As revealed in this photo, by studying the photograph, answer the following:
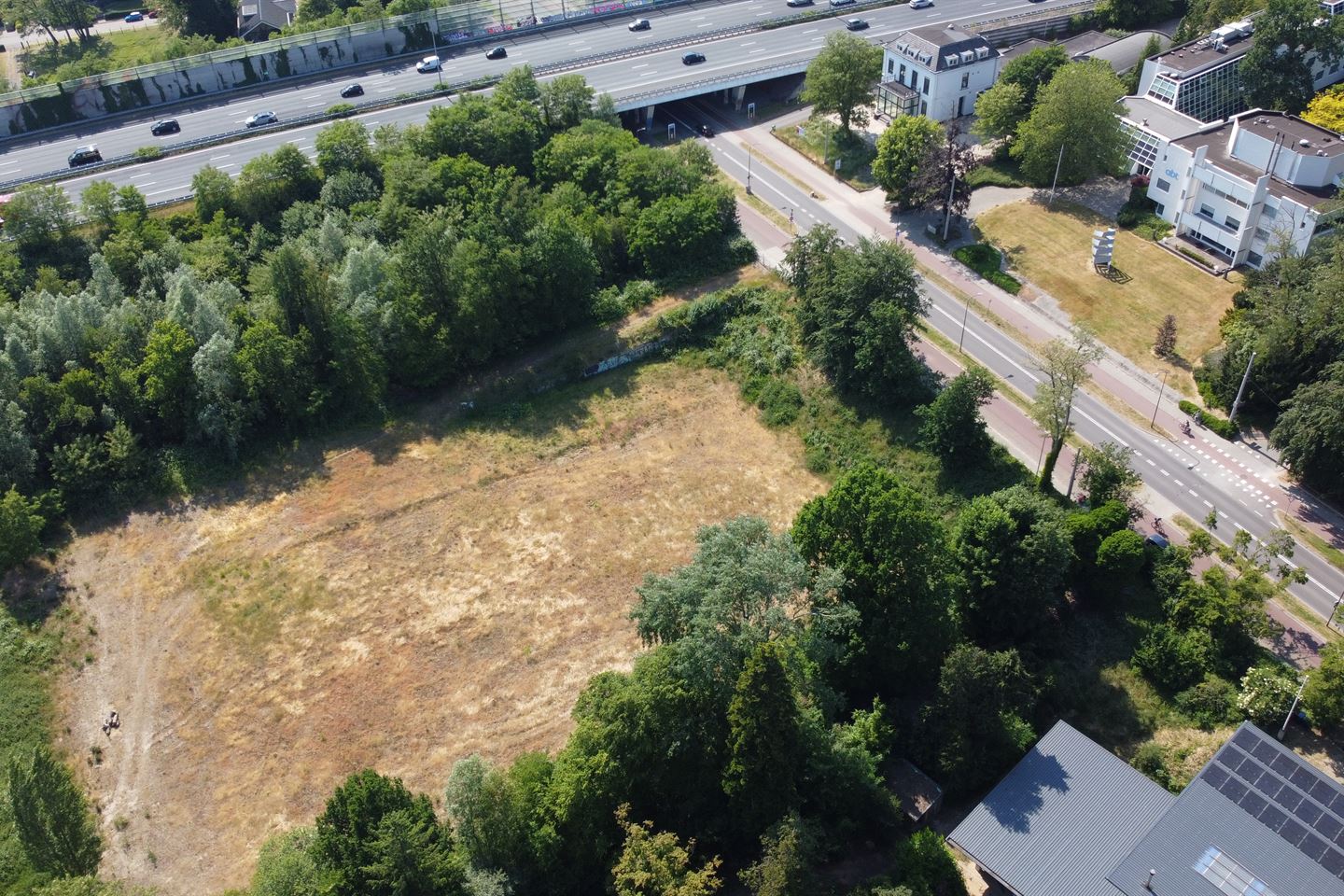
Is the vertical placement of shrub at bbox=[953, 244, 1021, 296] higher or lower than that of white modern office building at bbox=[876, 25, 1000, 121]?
lower

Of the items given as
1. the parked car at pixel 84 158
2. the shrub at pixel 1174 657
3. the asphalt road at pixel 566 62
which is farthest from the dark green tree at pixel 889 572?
the parked car at pixel 84 158

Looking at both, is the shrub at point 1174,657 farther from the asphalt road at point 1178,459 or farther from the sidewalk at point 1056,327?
the sidewalk at point 1056,327

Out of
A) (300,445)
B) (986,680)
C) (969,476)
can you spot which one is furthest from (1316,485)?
(300,445)

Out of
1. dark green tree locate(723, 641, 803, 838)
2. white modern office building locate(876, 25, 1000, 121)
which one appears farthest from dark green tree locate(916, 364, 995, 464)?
white modern office building locate(876, 25, 1000, 121)

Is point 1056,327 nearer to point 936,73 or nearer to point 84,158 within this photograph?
point 936,73

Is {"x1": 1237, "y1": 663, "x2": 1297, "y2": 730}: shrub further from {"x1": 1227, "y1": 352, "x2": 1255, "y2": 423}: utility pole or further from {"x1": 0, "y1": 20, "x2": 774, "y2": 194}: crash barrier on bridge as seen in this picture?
{"x1": 0, "y1": 20, "x2": 774, "y2": 194}: crash barrier on bridge

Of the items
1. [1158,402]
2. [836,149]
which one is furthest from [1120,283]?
[836,149]
